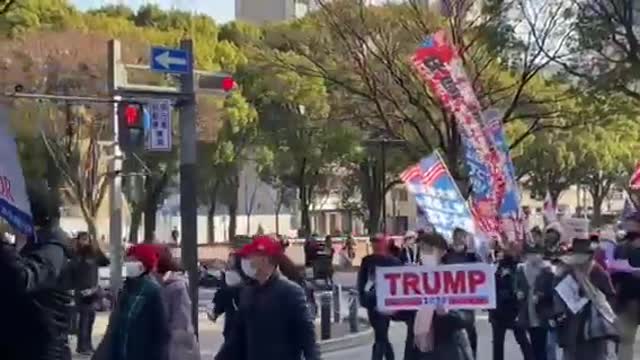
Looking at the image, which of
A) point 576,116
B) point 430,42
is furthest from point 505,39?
point 430,42

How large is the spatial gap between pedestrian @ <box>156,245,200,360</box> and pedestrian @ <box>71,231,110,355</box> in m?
5.59

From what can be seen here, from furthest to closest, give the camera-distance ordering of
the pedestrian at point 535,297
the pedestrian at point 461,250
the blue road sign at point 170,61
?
1. the blue road sign at point 170,61
2. the pedestrian at point 535,297
3. the pedestrian at point 461,250

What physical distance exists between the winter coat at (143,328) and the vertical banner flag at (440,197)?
463 centimetres

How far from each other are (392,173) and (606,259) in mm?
46747

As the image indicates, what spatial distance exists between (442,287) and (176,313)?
1.93 meters

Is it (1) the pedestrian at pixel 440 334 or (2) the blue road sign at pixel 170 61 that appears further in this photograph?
(2) the blue road sign at pixel 170 61

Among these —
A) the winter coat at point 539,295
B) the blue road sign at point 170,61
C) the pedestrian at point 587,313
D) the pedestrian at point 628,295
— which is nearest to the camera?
the pedestrian at point 587,313

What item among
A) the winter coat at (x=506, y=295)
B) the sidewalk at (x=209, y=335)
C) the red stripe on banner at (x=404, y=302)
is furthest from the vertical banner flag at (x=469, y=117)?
the red stripe on banner at (x=404, y=302)

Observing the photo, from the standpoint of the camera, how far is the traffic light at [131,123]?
59.0 ft

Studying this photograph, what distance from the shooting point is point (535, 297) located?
542 inches

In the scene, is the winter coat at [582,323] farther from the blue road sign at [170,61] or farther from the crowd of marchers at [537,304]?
the blue road sign at [170,61]

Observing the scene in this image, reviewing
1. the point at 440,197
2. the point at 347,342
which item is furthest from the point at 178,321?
the point at 347,342

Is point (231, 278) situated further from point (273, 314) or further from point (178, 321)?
point (273, 314)

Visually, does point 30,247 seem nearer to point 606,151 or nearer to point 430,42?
point 430,42
